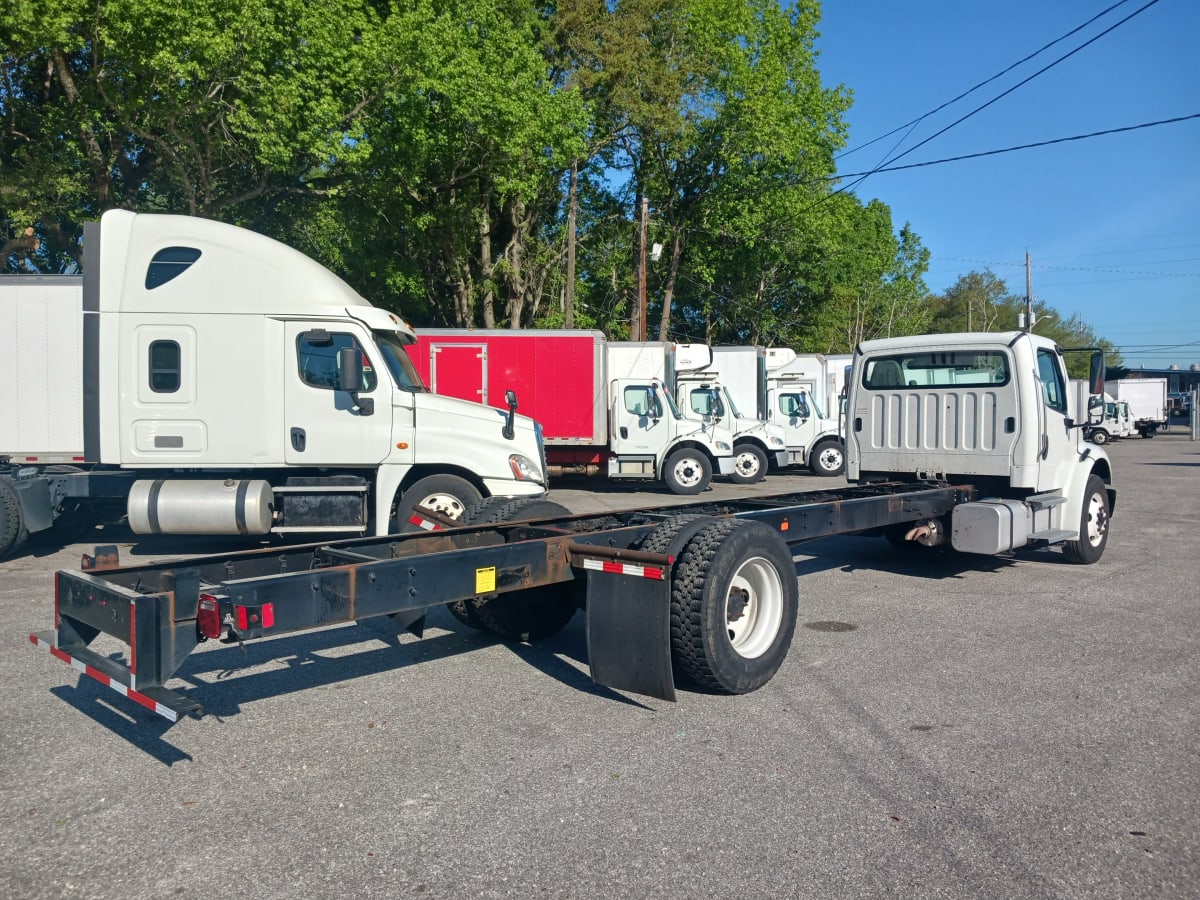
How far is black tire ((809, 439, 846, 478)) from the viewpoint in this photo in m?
23.8

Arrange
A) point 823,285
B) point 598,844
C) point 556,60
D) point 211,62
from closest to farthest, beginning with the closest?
point 598,844 < point 211,62 < point 556,60 < point 823,285

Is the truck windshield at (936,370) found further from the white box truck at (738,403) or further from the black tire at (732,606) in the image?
the white box truck at (738,403)

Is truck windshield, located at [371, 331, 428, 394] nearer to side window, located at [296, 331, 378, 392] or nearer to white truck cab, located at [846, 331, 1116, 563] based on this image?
side window, located at [296, 331, 378, 392]

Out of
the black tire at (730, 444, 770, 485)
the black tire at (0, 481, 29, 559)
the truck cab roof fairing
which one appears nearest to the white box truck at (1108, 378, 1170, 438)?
the black tire at (730, 444, 770, 485)

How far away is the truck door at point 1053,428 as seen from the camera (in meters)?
9.59

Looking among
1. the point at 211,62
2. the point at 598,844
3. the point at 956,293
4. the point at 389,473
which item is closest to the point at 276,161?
the point at 211,62

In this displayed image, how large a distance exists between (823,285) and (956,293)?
1872 inches

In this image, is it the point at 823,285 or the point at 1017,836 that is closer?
the point at 1017,836

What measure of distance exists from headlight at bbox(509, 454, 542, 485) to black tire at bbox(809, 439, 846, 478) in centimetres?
1415

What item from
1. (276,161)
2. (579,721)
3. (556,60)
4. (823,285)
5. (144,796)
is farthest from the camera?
(823,285)

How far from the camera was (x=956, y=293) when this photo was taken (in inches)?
3543

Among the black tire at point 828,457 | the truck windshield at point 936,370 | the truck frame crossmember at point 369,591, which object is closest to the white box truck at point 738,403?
the black tire at point 828,457

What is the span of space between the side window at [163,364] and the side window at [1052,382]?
345 inches

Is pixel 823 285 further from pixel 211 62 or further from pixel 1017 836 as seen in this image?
pixel 1017 836
